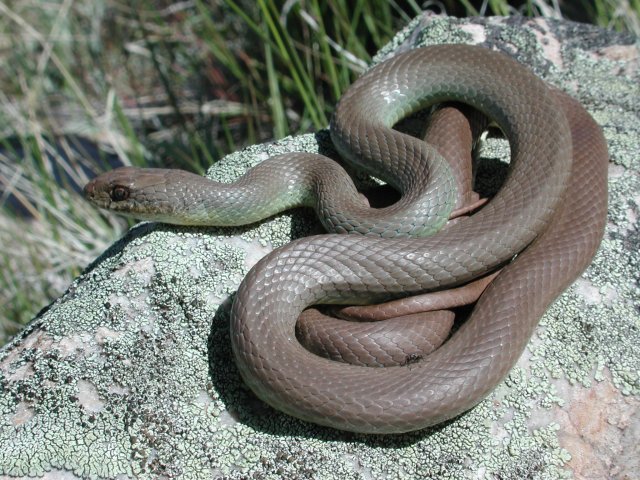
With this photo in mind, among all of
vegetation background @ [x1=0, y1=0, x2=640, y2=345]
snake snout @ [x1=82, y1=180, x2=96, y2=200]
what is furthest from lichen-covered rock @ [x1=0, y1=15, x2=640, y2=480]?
vegetation background @ [x1=0, y1=0, x2=640, y2=345]

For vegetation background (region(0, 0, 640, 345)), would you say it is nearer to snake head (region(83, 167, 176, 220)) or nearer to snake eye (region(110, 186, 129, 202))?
snake head (region(83, 167, 176, 220))

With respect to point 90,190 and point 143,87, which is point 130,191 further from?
point 143,87

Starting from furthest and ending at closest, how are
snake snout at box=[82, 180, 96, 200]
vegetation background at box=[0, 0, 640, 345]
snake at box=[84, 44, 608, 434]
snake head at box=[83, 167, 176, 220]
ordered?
1. vegetation background at box=[0, 0, 640, 345]
2. snake snout at box=[82, 180, 96, 200]
3. snake head at box=[83, 167, 176, 220]
4. snake at box=[84, 44, 608, 434]

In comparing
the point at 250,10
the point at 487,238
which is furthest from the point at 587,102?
the point at 250,10

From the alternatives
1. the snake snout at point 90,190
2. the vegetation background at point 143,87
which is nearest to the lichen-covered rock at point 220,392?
the snake snout at point 90,190

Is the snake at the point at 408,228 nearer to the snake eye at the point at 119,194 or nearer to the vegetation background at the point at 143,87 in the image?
the snake eye at the point at 119,194

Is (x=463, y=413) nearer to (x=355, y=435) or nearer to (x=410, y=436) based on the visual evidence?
(x=410, y=436)
